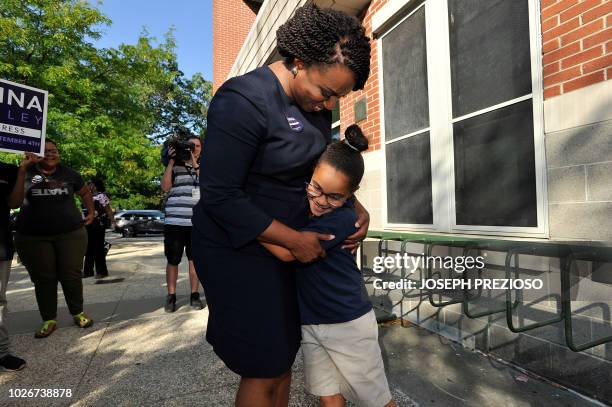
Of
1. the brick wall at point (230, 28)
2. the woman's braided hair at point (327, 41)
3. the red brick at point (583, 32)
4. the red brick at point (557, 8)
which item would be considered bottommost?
the woman's braided hair at point (327, 41)

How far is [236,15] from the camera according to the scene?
553 inches

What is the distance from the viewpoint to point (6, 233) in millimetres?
2936

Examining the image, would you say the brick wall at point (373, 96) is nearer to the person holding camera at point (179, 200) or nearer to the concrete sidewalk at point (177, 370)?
the person holding camera at point (179, 200)

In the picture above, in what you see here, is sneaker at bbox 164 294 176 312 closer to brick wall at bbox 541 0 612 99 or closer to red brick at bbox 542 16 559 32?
brick wall at bbox 541 0 612 99

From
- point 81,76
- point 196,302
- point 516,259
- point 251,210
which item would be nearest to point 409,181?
point 516,259

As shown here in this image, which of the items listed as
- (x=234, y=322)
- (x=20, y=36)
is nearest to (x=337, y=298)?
(x=234, y=322)

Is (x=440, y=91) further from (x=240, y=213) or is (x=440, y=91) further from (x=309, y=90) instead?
(x=240, y=213)

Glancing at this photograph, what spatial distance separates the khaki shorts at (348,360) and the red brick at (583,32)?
2.34 metres

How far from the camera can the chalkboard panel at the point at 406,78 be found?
386 cm

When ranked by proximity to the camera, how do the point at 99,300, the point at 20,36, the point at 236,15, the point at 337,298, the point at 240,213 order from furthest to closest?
1. the point at 236,15
2. the point at 20,36
3. the point at 99,300
4. the point at 337,298
5. the point at 240,213

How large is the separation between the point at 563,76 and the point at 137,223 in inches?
805

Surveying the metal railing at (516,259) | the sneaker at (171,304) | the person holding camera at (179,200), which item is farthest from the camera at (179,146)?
the metal railing at (516,259)

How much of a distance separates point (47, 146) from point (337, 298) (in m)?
3.62

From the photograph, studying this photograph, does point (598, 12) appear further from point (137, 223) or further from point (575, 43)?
point (137, 223)
